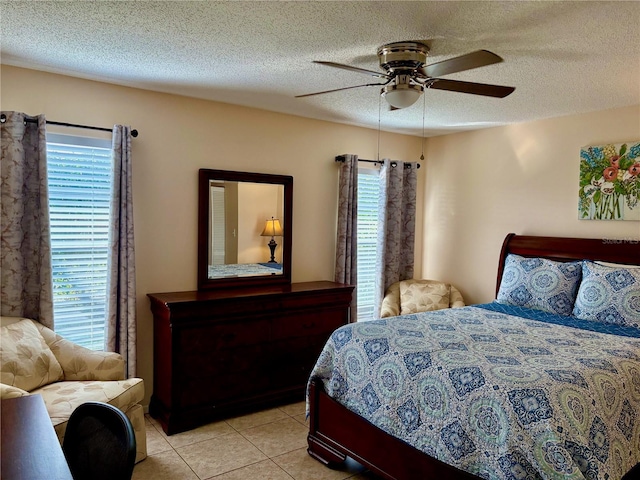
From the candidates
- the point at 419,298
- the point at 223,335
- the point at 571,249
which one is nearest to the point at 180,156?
the point at 223,335

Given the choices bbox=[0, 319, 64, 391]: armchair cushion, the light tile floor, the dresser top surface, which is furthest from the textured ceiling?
the light tile floor

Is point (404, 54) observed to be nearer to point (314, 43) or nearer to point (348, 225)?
point (314, 43)

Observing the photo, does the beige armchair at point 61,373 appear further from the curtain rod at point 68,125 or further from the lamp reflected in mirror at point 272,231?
the lamp reflected in mirror at point 272,231

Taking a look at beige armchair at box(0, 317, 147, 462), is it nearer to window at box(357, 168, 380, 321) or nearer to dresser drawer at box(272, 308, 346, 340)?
dresser drawer at box(272, 308, 346, 340)

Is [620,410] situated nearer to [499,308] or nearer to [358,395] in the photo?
[358,395]

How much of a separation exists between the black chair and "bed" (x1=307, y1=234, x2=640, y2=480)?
4.92ft

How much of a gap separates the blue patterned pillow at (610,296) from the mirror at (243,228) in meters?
2.39

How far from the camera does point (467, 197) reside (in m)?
4.83

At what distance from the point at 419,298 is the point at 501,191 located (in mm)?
1314

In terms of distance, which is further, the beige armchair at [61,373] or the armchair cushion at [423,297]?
the armchair cushion at [423,297]

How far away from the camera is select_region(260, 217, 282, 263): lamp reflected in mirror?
412 cm

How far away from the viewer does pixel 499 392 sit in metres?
2.08

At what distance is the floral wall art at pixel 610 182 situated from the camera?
3582mm

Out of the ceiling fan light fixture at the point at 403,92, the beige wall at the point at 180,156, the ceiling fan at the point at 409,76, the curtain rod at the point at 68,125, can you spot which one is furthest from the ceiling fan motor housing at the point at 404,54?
the curtain rod at the point at 68,125
